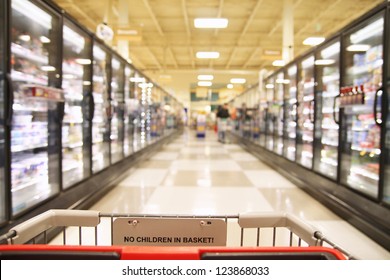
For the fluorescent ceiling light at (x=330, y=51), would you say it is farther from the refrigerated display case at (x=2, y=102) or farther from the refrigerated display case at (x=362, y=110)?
the refrigerated display case at (x=2, y=102)

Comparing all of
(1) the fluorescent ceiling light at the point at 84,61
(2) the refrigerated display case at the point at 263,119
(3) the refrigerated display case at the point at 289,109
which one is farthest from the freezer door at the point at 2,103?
(2) the refrigerated display case at the point at 263,119

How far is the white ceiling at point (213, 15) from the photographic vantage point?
11.6m

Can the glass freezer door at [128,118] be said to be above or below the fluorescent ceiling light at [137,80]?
below

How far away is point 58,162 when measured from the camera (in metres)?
3.83

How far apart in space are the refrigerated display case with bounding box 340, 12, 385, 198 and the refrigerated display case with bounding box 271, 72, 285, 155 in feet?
11.4

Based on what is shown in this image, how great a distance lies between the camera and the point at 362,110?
16.1ft

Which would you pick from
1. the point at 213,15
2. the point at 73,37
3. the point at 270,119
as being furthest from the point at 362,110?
the point at 213,15

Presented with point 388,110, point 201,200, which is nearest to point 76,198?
point 201,200

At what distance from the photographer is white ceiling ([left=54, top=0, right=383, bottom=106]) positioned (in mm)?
11586

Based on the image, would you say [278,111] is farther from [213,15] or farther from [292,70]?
[213,15]

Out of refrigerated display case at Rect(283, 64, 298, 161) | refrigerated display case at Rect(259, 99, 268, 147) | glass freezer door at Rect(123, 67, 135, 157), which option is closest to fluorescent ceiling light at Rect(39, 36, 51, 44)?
glass freezer door at Rect(123, 67, 135, 157)

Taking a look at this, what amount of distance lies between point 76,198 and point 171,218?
9.80 feet

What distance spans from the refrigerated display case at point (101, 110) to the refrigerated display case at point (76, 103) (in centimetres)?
45

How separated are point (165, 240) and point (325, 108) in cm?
520
